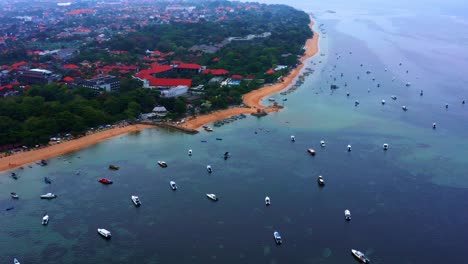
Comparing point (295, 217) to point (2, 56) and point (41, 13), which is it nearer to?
point (2, 56)

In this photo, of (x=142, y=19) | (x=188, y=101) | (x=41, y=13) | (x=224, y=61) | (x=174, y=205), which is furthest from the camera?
(x=41, y=13)

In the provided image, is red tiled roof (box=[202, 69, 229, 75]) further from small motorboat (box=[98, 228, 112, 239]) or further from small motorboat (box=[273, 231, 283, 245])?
small motorboat (box=[273, 231, 283, 245])

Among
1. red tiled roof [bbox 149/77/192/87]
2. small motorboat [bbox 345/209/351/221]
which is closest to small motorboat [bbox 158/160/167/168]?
small motorboat [bbox 345/209/351/221]

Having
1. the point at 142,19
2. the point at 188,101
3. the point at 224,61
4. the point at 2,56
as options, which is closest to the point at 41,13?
the point at 142,19

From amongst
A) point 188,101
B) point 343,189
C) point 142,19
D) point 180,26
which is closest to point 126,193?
point 343,189

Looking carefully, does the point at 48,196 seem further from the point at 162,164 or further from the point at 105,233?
the point at 162,164

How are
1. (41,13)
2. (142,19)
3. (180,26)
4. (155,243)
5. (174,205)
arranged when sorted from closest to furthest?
(155,243) → (174,205) → (180,26) → (142,19) → (41,13)

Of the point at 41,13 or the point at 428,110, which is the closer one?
the point at 428,110
